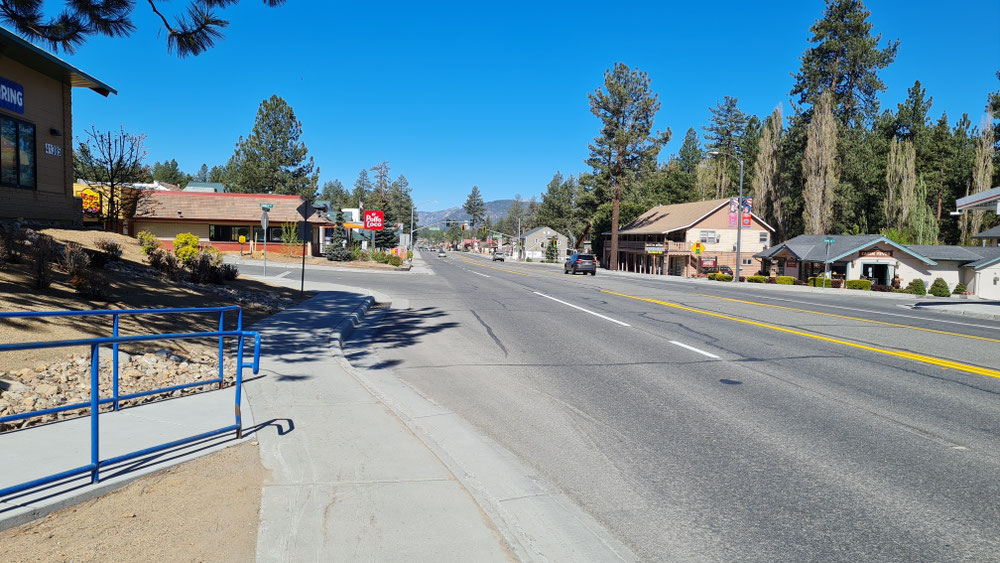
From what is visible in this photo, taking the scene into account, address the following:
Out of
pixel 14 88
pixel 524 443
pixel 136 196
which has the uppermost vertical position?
pixel 14 88

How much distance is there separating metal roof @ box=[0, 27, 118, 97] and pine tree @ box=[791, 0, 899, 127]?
217 feet

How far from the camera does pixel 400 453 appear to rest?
533 centimetres

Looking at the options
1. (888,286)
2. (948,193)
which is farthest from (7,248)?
(948,193)

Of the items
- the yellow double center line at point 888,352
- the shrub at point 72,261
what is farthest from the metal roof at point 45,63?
the yellow double center line at point 888,352

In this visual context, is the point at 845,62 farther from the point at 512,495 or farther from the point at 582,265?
the point at 512,495

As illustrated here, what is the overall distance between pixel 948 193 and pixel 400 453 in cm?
7674

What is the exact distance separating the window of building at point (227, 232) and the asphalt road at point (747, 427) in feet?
132

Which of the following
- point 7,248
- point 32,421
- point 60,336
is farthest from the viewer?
point 7,248

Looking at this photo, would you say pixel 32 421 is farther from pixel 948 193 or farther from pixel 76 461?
pixel 948 193

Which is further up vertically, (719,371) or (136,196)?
(136,196)

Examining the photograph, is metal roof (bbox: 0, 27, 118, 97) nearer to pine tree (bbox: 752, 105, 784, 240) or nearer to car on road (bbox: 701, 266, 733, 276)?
car on road (bbox: 701, 266, 733, 276)

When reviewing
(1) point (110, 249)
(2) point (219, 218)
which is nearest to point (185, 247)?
(1) point (110, 249)

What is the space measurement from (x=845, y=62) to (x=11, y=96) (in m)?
73.2

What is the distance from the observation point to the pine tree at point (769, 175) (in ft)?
211
